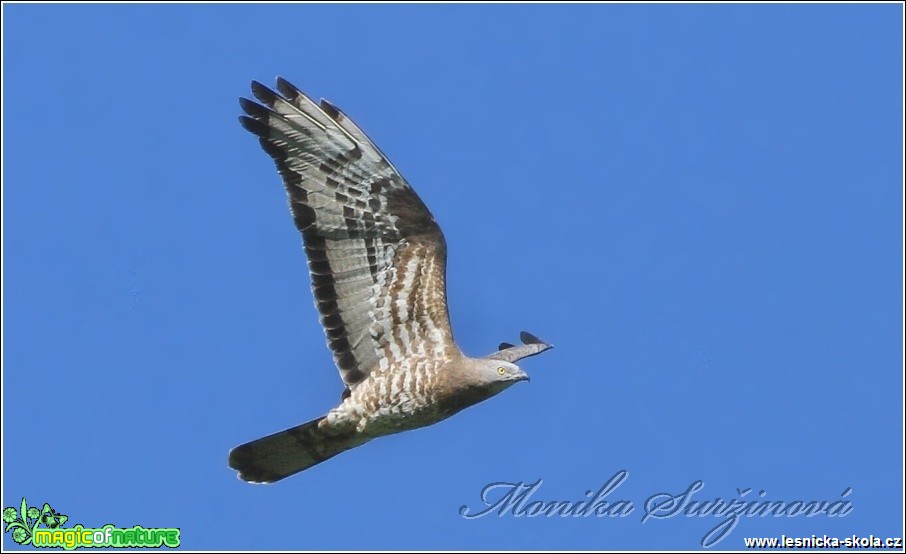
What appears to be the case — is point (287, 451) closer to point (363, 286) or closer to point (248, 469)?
point (248, 469)

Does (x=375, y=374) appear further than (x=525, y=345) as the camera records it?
No

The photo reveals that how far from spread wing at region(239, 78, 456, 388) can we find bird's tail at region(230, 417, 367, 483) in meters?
0.48

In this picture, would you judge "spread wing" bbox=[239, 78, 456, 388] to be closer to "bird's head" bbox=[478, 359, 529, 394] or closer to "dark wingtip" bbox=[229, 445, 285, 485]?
"bird's head" bbox=[478, 359, 529, 394]

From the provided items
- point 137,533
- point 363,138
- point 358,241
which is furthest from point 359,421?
point 137,533

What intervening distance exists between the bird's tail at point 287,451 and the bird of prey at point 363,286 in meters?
0.01

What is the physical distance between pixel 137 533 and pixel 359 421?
3.20m

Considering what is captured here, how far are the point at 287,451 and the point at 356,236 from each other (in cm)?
177

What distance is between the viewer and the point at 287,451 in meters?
10.7

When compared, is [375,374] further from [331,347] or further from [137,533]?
[137,533]

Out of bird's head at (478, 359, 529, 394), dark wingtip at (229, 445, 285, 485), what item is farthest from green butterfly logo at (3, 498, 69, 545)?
bird's head at (478, 359, 529, 394)

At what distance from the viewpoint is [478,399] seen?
10484mm

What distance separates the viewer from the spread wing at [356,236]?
10.2 metres

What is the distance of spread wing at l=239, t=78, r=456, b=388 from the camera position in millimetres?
10250

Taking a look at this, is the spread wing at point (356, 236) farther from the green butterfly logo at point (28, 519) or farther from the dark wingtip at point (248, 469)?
the green butterfly logo at point (28, 519)
